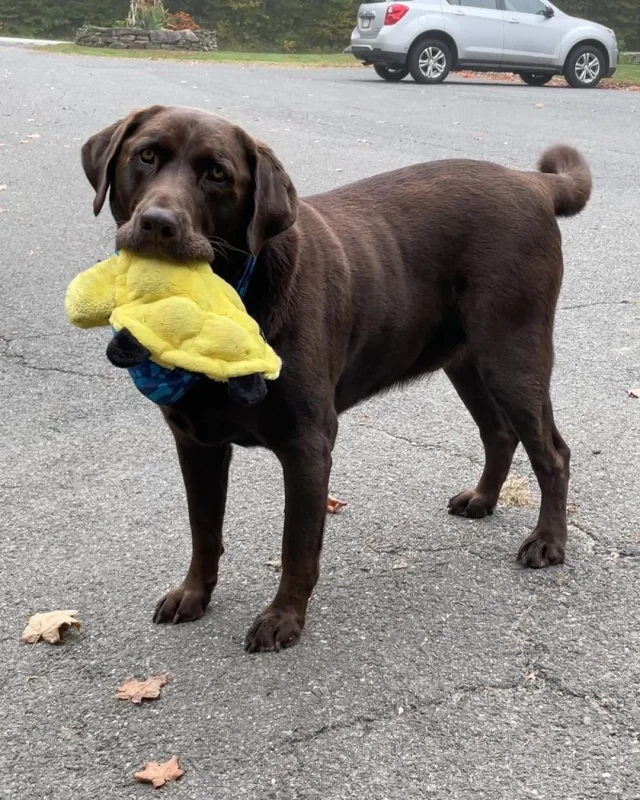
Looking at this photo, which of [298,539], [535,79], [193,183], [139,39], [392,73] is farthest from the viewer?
[139,39]

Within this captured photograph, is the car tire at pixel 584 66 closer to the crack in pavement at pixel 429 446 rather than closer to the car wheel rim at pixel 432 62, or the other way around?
the car wheel rim at pixel 432 62

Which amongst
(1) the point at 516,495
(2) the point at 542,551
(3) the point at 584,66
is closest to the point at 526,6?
(3) the point at 584,66

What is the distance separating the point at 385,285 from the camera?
128 inches

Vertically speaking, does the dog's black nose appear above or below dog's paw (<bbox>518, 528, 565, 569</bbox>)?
above

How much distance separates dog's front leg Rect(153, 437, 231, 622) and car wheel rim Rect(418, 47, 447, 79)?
16.2m

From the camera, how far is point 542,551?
3414 mm

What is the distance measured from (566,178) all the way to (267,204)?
1.47 meters

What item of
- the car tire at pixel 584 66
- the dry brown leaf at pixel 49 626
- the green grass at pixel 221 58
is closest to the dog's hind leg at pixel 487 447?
the dry brown leaf at pixel 49 626

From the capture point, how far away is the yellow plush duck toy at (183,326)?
2.48 m

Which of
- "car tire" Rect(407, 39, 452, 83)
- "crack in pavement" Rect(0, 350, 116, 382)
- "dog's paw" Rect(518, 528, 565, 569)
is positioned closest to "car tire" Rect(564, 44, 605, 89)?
"car tire" Rect(407, 39, 452, 83)

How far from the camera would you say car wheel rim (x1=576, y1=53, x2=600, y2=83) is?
18594 millimetres

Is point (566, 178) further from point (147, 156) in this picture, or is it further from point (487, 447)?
point (147, 156)

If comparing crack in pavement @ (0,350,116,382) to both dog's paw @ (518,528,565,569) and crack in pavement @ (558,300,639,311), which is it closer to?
dog's paw @ (518,528,565,569)

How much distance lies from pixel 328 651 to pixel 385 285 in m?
1.17
